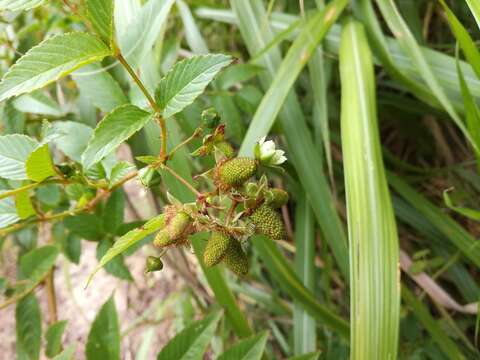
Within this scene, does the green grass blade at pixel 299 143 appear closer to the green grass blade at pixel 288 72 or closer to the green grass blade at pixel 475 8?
the green grass blade at pixel 288 72

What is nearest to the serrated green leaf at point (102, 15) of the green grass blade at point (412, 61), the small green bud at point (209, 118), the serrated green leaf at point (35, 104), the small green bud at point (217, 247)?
the small green bud at point (209, 118)

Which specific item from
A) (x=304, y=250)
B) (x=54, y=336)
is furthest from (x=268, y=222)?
(x=304, y=250)

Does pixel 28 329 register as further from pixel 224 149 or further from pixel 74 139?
pixel 224 149

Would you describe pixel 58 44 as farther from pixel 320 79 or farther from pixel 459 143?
pixel 459 143

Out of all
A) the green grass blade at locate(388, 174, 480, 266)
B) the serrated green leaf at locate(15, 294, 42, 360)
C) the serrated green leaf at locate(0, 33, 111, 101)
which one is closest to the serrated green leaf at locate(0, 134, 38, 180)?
the serrated green leaf at locate(0, 33, 111, 101)

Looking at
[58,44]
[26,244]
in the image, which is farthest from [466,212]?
[26,244]

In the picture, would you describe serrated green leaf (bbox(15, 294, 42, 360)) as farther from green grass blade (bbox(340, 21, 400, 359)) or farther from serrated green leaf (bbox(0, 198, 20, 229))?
green grass blade (bbox(340, 21, 400, 359))
